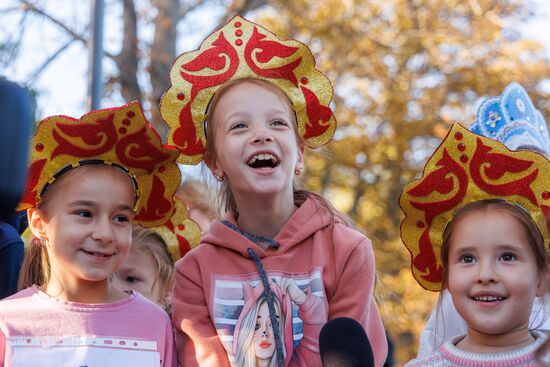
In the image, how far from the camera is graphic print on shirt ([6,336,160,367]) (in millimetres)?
3172

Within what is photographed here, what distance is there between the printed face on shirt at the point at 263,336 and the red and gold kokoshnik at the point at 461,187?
64cm

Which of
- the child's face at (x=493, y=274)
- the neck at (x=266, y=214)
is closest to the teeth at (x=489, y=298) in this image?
the child's face at (x=493, y=274)

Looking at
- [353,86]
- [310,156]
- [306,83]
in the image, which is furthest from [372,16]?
[306,83]

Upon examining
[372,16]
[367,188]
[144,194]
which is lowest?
[367,188]

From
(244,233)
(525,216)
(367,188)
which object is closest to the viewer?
(525,216)

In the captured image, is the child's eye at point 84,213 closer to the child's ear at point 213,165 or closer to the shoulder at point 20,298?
the shoulder at point 20,298

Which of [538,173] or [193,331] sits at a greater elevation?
[538,173]

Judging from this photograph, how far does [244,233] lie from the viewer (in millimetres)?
3463

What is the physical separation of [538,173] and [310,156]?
11786 millimetres

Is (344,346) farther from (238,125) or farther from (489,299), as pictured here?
(238,125)

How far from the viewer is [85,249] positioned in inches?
132

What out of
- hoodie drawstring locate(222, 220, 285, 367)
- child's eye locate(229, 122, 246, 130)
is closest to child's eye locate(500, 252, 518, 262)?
hoodie drawstring locate(222, 220, 285, 367)

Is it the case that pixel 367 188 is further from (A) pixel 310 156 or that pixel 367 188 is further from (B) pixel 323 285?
(B) pixel 323 285

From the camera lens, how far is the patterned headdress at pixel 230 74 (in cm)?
365
